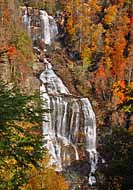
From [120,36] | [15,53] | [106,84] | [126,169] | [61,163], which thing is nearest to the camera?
[126,169]

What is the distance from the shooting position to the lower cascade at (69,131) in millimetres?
28359

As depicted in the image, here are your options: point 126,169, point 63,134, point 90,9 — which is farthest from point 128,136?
point 90,9

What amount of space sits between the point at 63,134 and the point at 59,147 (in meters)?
1.52

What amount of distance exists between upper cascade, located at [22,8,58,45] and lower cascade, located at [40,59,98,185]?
38.7 feet

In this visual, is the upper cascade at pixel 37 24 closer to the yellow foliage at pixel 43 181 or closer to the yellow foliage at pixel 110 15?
the yellow foliage at pixel 110 15

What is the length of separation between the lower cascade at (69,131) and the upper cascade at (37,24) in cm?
1181

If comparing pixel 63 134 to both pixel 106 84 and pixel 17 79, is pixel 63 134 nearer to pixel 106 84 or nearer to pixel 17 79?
pixel 17 79

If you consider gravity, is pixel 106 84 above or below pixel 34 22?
below

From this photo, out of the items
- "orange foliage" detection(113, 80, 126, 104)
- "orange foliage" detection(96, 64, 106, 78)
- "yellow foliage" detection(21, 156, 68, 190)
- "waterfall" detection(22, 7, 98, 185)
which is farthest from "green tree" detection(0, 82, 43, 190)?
"orange foliage" detection(96, 64, 106, 78)

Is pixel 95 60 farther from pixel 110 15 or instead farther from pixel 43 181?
pixel 43 181

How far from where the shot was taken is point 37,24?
41.2m

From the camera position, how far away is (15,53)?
103ft

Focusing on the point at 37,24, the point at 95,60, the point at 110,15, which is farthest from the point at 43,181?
the point at 110,15

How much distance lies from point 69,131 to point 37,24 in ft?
53.2
